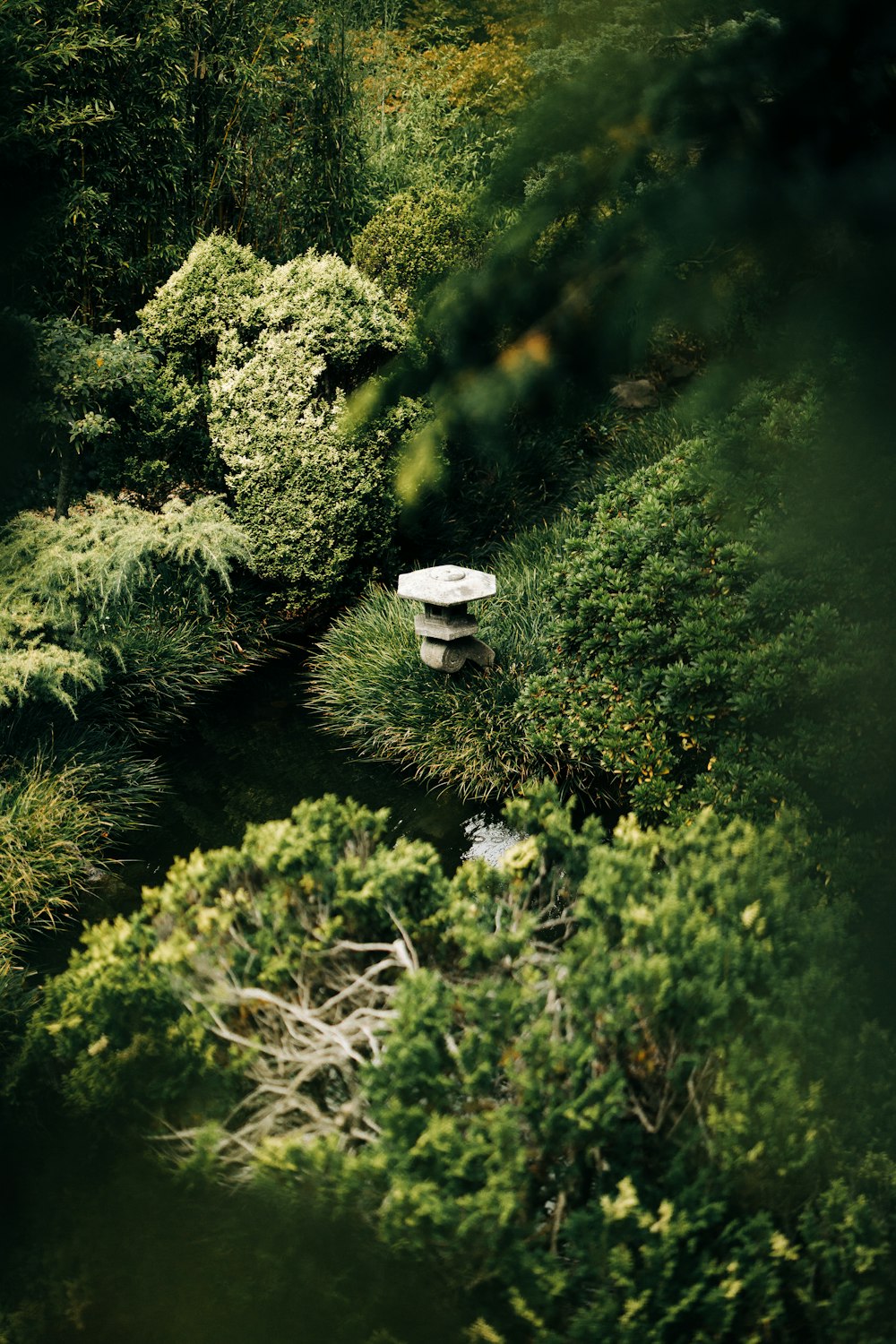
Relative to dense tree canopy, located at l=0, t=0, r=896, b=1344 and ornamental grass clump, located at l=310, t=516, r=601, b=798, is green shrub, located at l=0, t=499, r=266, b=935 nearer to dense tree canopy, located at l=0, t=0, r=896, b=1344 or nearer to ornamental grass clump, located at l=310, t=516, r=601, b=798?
dense tree canopy, located at l=0, t=0, r=896, b=1344

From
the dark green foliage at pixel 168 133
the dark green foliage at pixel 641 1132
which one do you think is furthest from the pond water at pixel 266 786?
the dark green foliage at pixel 168 133

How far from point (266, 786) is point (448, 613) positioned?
1239 mm

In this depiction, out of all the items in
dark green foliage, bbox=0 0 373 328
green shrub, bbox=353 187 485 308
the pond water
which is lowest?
the pond water

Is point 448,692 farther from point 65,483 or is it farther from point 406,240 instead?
point 406,240

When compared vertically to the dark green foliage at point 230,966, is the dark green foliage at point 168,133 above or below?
above

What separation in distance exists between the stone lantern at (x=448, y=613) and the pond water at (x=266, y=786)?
647mm

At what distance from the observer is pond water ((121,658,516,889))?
15.6 ft

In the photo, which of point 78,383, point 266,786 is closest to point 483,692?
point 266,786

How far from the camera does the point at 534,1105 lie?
2.12 metres

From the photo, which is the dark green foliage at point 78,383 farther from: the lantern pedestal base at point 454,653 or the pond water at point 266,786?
the lantern pedestal base at point 454,653

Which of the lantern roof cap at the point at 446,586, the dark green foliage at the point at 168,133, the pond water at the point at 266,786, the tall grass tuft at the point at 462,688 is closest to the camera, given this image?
the pond water at the point at 266,786

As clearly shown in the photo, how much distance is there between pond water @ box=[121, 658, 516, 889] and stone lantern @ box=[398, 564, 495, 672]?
0.65 meters

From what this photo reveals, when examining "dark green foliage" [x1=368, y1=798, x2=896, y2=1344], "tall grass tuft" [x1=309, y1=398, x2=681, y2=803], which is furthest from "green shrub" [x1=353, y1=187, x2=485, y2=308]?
"dark green foliage" [x1=368, y1=798, x2=896, y2=1344]

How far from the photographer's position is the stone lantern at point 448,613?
16.6 ft
